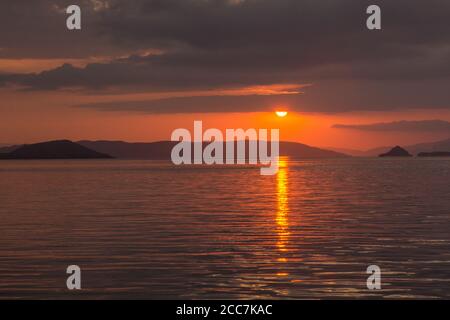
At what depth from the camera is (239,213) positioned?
52281 mm

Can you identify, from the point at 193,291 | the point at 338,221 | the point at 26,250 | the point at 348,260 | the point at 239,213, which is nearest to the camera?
the point at 193,291

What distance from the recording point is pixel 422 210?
53.6m

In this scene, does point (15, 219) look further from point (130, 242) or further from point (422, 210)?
point (422, 210)

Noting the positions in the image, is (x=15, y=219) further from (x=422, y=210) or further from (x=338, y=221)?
(x=422, y=210)

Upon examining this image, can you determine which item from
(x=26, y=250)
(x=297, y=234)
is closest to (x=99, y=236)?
(x=26, y=250)

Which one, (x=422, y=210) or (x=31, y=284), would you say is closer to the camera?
(x=31, y=284)

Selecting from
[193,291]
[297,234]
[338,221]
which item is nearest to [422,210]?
[338,221]

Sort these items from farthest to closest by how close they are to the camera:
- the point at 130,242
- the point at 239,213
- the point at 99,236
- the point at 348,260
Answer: the point at 239,213 → the point at 99,236 → the point at 130,242 → the point at 348,260

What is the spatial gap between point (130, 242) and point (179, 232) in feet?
17.6
